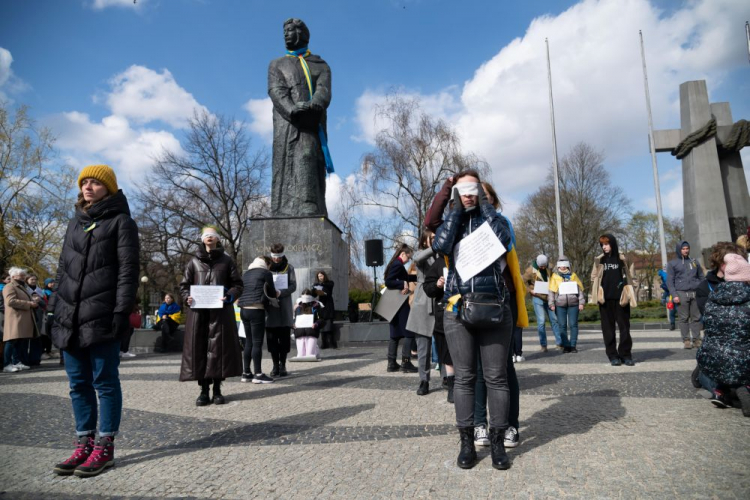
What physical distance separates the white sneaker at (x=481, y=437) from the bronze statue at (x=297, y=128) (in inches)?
397

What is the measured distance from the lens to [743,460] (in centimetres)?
330

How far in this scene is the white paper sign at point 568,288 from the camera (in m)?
10.3

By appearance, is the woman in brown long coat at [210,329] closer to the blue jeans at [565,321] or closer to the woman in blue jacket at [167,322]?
the blue jeans at [565,321]

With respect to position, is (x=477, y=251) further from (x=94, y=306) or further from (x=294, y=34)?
(x=294, y=34)

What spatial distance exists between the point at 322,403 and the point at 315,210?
8.27 meters

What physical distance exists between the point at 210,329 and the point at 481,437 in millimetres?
3324

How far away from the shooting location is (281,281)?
820cm

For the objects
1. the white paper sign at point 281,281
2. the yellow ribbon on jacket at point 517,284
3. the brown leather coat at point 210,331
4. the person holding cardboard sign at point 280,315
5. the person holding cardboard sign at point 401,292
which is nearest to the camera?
the yellow ribbon on jacket at point 517,284

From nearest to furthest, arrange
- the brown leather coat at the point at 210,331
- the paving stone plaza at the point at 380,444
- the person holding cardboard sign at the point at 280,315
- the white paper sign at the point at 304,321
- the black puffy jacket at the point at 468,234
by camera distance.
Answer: the paving stone plaza at the point at 380,444 < the black puffy jacket at the point at 468,234 < the brown leather coat at the point at 210,331 < the person holding cardboard sign at the point at 280,315 < the white paper sign at the point at 304,321

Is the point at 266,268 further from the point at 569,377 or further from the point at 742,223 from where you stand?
the point at 742,223

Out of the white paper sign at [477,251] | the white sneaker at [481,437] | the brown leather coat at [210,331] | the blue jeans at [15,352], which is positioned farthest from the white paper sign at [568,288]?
the blue jeans at [15,352]

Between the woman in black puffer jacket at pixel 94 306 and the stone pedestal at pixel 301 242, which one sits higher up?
the stone pedestal at pixel 301 242

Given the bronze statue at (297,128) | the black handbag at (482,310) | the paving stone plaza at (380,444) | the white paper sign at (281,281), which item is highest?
the bronze statue at (297,128)

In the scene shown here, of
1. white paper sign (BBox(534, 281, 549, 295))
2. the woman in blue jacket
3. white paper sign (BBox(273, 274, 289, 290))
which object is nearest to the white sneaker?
white paper sign (BBox(273, 274, 289, 290))
